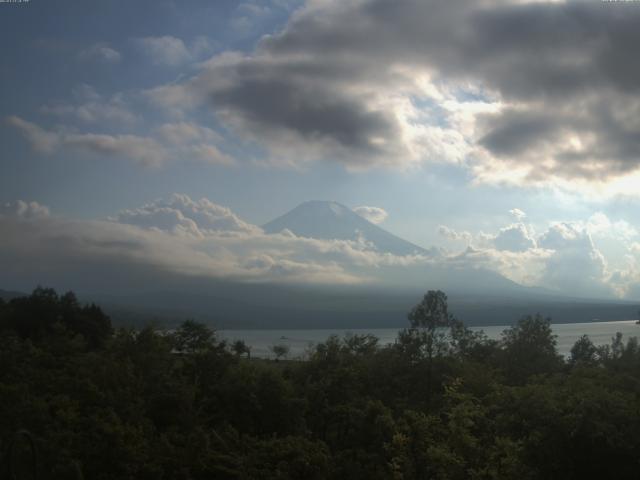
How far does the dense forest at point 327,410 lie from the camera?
11930mm

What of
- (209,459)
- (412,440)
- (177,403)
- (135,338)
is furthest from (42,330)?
(412,440)

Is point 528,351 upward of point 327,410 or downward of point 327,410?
upward

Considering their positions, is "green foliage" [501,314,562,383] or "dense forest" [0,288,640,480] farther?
"green foliage" [501,314,562,383]

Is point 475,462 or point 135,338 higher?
point 135,338

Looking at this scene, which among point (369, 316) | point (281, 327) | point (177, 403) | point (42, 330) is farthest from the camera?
point (281, 327)

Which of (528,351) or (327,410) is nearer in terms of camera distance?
(327,410)

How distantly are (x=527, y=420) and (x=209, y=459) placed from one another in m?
8.27

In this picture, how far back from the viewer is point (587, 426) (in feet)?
37.2

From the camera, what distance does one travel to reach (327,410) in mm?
20344

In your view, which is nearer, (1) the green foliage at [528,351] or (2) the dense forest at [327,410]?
(2) the dense forest at [327,410]

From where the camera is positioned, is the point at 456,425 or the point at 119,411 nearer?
the point at 456,425

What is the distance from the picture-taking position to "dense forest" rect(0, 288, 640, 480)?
1193 centimetres

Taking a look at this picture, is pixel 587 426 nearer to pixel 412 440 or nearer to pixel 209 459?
pixel 412 440

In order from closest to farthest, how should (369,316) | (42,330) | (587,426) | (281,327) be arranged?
(587,426)
(42,330)
(369,316)
(281,327)
